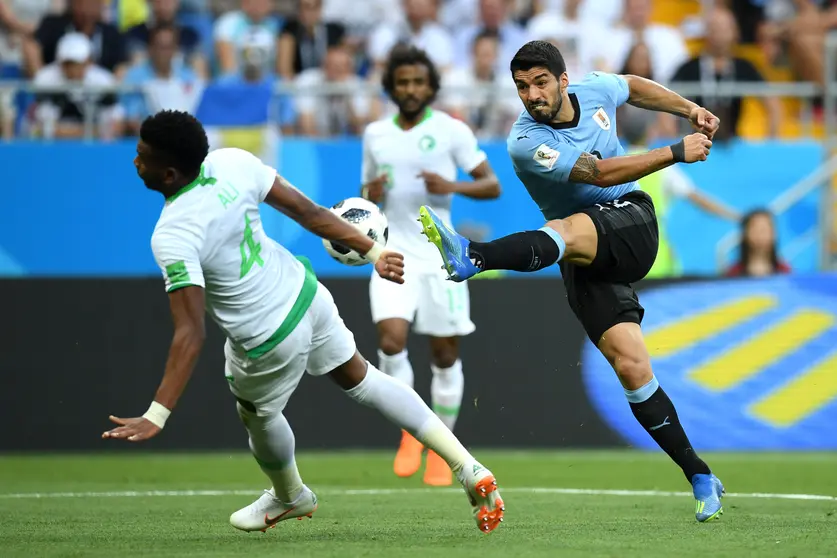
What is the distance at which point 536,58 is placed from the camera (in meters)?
7.13

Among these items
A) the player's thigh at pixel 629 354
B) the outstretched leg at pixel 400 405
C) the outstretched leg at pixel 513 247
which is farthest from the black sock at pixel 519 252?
the outstretched leg at pixel 400 405

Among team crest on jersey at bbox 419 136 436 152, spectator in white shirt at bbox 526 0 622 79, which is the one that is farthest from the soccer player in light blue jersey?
spectator in white shirt at bbox 526 0 622 79

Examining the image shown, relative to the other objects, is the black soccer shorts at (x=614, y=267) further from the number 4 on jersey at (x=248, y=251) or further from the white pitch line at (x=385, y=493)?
the white pitch line at (x=385, y=493)

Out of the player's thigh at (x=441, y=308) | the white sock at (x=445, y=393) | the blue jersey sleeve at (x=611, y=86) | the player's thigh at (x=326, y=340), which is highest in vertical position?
the blue jersey sleeve at (x=611, y=86)

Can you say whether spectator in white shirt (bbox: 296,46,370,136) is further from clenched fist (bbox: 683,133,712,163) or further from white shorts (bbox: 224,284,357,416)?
white shorts (bbox: 224,284,357,416)

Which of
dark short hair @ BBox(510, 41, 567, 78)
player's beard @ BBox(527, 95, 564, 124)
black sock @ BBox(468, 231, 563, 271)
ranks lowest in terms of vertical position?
black sock @ BBox(468, 231, 563, 271)

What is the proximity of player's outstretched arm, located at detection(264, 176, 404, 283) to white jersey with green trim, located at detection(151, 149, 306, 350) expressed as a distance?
3.0 inches

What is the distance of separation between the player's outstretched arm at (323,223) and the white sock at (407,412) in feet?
2.00

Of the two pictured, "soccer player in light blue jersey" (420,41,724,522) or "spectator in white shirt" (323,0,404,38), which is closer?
"soccer player in light blue jersey" (420,41,724,522)

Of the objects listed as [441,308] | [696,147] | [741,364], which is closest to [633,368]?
[696,147]

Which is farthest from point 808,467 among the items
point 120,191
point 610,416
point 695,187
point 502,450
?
point 120,191

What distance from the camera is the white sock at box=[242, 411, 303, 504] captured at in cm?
669

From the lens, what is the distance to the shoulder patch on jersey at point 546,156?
7.12m

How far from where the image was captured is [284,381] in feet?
21.5
